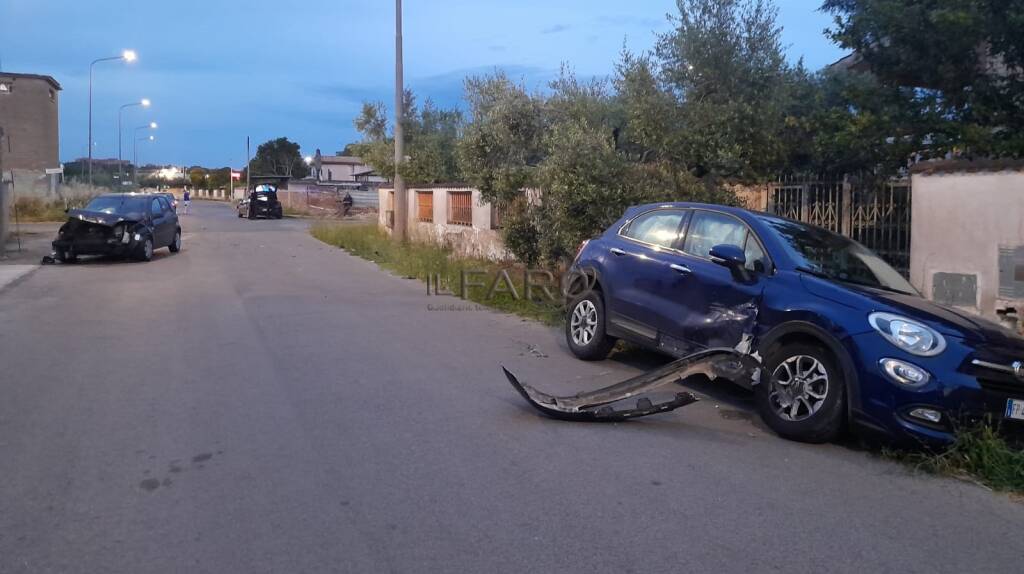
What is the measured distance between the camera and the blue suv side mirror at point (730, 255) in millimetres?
6797

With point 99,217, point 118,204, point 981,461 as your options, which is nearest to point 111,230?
point 99,217

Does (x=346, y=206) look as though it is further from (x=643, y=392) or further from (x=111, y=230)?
(x=643, y=392)

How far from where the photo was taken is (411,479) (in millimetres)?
5336

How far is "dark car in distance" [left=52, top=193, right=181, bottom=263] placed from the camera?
18516 millimetres

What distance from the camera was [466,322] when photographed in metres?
11.7

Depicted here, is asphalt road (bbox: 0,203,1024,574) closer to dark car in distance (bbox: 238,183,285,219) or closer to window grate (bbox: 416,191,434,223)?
window grate (bbox: 416,191,434,223)

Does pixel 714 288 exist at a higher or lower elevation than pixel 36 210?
lower

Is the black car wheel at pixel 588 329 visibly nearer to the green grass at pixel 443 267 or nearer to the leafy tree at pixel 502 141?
the green grass at pixel 443 267

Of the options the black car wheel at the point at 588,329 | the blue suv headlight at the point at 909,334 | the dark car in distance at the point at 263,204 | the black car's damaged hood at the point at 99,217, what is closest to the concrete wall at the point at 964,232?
the black car wheel at the point at 588,329

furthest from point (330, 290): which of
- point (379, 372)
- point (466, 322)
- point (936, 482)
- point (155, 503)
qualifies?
point (936, 482)

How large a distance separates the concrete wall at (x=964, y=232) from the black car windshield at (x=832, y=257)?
2467 millimetres

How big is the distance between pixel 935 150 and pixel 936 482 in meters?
6.42

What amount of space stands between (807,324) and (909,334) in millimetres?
679

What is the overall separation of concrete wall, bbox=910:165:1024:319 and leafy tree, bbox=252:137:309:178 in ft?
301
